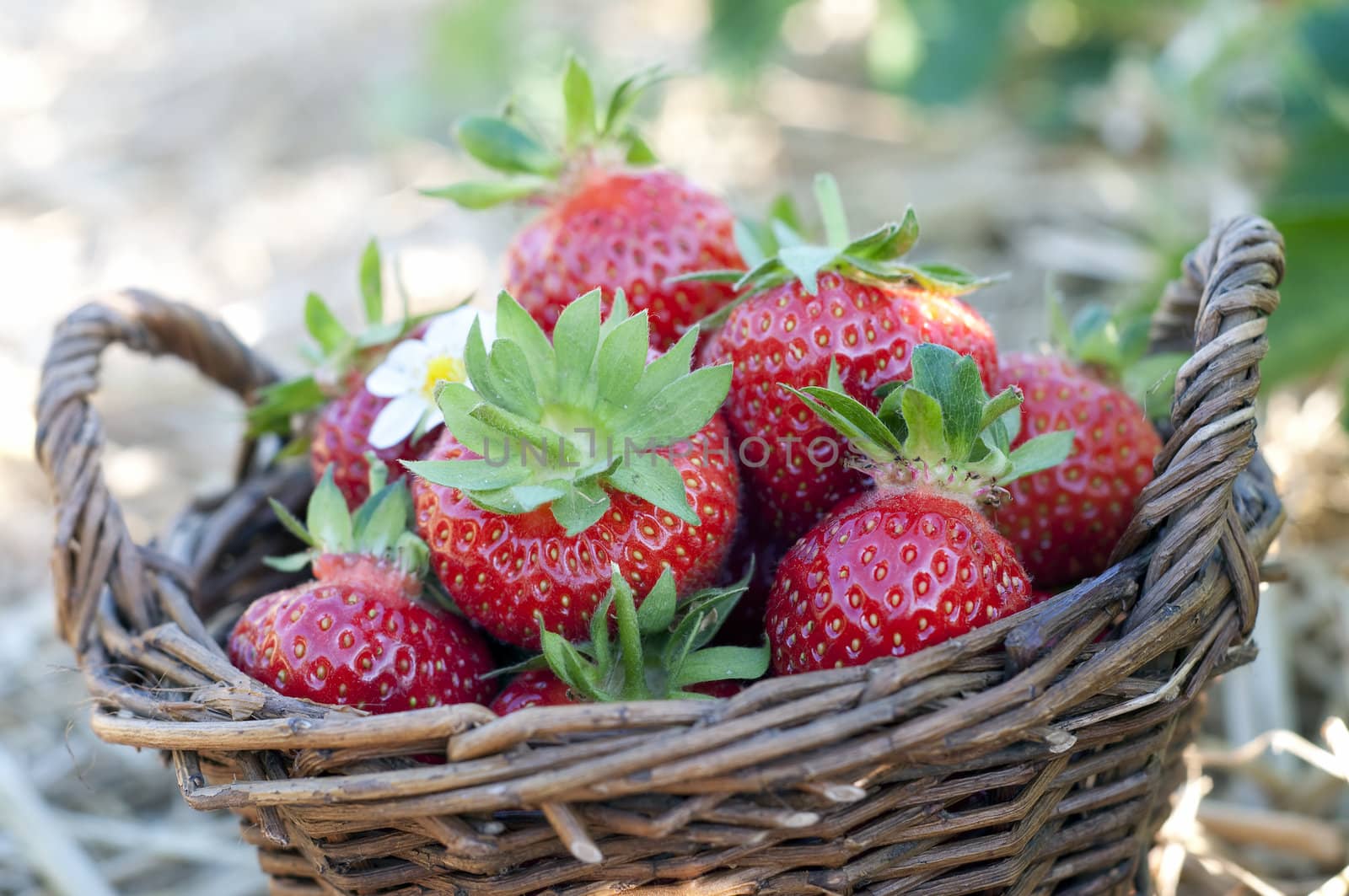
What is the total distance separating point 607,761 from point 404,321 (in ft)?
1.74

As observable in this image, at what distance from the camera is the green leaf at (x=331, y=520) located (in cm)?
93

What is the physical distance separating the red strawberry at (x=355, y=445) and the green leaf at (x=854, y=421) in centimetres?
39

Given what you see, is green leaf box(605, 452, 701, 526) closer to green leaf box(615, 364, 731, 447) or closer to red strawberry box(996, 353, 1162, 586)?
green leaf box(615, 364, 731, 447)

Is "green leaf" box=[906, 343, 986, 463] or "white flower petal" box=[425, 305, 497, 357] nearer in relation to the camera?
"green leaf" box=[906, 343, 986, 463]

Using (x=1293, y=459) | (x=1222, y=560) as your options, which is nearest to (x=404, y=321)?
(x=1222, y=560)

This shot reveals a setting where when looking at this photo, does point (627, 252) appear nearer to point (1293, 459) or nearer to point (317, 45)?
point (1293, 459)

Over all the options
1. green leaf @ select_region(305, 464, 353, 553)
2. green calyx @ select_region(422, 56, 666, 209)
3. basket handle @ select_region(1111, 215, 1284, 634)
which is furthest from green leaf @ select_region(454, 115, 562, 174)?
basket handle @ select_region(1111, 215, 1284, 634)

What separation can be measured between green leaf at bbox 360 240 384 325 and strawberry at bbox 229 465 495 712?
21 cm

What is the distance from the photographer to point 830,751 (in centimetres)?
69

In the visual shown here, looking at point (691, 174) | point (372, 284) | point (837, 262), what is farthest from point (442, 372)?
point (691, 174)

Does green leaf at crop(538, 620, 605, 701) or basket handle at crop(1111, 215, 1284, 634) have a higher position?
basket handle at crop(1111, 215, 1284, 634)

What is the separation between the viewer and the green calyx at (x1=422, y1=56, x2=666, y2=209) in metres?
1.04

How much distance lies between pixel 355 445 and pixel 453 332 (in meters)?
0.14

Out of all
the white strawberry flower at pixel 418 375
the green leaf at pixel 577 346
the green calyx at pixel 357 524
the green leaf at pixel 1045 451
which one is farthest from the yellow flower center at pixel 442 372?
the green leaf at pixel 1045 451
